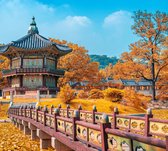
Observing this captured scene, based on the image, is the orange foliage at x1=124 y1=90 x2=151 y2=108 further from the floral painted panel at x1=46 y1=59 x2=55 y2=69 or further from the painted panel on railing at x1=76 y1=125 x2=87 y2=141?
the painted panel on railing at x1=76 y1=125 x2=87 y2=141

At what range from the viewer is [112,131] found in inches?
230

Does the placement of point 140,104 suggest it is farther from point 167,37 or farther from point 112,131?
point 112,131

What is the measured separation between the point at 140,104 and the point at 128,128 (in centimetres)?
2102

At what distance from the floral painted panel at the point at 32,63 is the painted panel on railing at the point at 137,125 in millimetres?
35213

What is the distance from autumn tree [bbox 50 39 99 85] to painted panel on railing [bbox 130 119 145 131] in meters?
38.5

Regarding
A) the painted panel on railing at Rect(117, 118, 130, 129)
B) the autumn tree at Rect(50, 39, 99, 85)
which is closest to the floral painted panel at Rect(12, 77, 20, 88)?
the autumn tree at Rect(50, 39, 99, 85)

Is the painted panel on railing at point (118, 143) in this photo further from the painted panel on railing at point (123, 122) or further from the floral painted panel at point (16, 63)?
the floral painted panel at point (16, 63)

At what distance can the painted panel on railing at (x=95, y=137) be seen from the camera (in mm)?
6586

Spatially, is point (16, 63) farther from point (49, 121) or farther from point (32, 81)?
point (49, 121)

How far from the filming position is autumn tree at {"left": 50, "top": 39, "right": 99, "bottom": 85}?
163 feet

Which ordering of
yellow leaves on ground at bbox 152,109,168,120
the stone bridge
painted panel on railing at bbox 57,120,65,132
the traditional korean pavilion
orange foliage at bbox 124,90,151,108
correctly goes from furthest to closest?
the traditional korean pavilion
orange foliage at bbox 124,90,151,108
yellow leaves on ground at bbox 152,109,168,120
painted panel on railing at bbox 57,120,65,132
the stone bridge

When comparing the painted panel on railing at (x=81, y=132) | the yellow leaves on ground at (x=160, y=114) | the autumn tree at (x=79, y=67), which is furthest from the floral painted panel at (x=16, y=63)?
the painted panel on railing at (x=81, y=132)

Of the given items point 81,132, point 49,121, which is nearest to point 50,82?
point 49,121

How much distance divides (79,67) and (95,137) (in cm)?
4323
